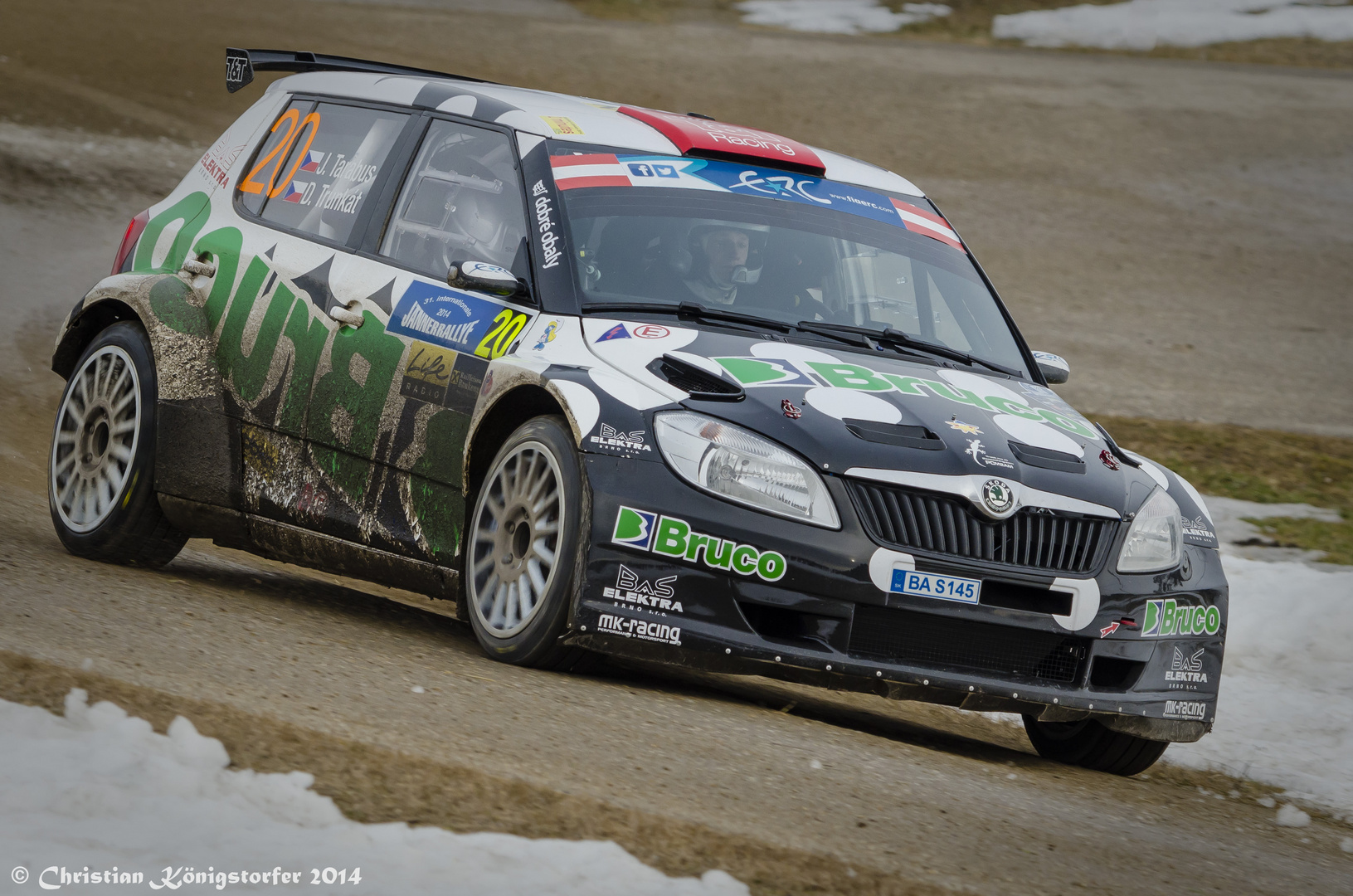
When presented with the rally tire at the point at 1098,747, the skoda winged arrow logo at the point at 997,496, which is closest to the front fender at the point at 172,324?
the skoda winged arrow logo at the point at 997,496

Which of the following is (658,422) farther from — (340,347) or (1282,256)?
(1282,256)

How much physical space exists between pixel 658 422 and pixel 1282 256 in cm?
1813

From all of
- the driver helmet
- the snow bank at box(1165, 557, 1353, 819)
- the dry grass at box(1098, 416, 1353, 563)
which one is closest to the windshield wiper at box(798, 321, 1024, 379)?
the driver helmet

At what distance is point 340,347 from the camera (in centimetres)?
632

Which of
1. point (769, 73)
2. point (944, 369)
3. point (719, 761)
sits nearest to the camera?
point (719, 761)

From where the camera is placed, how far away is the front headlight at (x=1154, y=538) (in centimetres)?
543

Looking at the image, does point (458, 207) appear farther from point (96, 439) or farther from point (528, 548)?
point (96, 439)

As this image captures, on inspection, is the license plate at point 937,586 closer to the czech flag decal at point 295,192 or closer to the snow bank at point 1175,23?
the czech flag decal at point 295,192

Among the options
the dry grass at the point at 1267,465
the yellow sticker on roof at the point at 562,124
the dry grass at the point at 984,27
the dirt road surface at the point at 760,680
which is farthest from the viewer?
the dry grass at the point at 984,27

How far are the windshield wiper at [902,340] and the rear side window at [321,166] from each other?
5.91 feet

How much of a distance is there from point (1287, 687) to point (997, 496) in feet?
10.3

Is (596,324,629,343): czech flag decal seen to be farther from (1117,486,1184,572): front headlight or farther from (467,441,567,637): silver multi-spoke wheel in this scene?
(1117,486,1184,572): front headlight

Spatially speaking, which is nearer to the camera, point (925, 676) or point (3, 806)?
point (3, 806)

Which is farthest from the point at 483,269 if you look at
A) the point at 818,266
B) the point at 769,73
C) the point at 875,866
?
the point at 769,73
